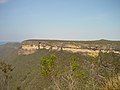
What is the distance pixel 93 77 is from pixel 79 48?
213 ft

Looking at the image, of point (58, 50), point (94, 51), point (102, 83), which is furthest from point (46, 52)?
point (102, 83)

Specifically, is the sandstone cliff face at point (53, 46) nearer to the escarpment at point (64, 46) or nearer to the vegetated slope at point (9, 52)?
the escarpment at point (64, 46)

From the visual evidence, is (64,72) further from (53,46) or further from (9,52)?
(9,52)

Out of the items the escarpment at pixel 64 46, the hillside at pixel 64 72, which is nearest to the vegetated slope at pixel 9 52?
the escarpment at pixel 64 46

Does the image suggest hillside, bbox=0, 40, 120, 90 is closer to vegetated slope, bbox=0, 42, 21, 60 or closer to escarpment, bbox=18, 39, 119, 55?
escarpment, bbox=18, 39, 119, 55

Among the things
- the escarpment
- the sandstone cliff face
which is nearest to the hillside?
the escarpment

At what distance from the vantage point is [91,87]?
4207mm

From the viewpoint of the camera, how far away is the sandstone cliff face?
6675 cm

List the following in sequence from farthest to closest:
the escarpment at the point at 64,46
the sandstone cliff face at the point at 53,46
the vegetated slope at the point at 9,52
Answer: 1. the vegetated slope at the point at 9,52
2. the sandstone cliff face at the point at 53,46
3. the escarpment at the point at 64,46

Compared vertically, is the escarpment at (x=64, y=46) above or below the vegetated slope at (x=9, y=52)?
above

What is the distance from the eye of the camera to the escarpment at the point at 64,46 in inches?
2494

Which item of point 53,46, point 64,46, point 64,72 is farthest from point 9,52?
point 64,72

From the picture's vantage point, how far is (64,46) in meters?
71.9

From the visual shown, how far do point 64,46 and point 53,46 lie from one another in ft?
11.5
